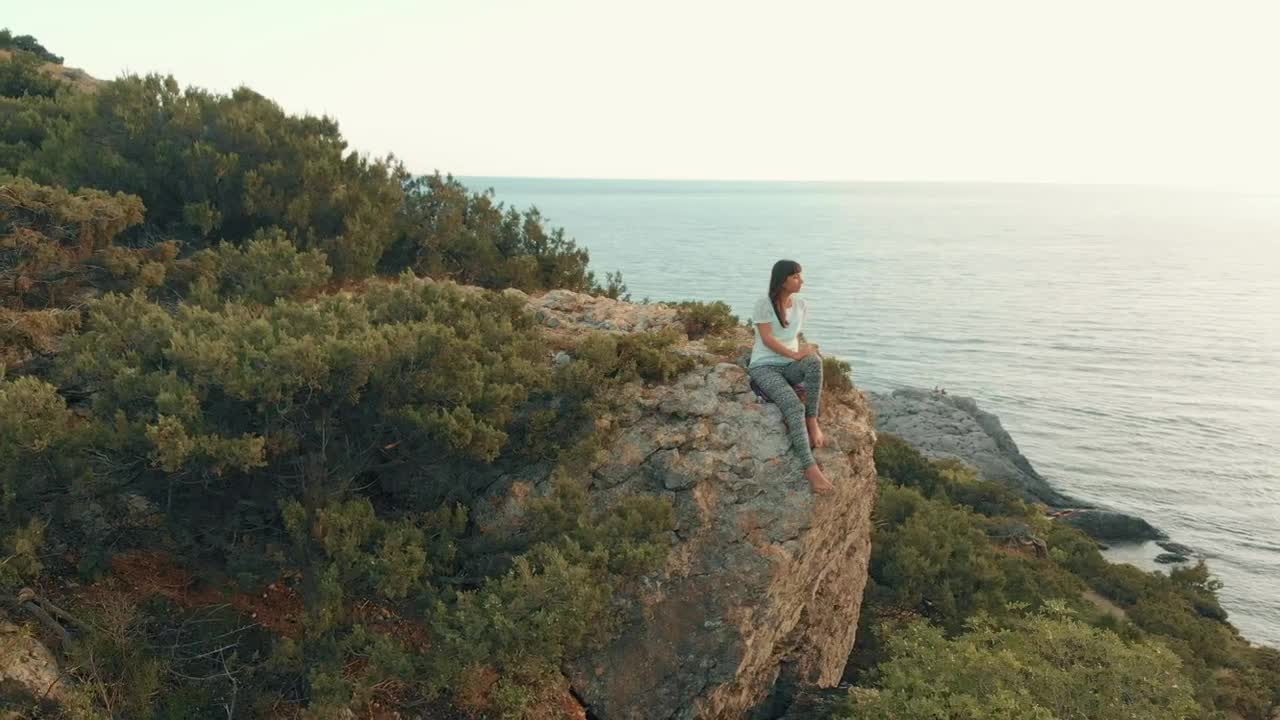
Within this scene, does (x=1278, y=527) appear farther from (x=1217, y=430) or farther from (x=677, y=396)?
(x=677, y=396)

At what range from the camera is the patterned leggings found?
30.5ft

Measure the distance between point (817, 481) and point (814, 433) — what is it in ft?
2.23

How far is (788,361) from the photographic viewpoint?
972 cm

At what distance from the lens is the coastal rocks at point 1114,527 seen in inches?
1221

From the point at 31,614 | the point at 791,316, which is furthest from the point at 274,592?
the point at 791,316

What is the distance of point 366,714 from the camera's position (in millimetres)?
7496

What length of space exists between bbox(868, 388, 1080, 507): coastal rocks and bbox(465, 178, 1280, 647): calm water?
2.28 meters

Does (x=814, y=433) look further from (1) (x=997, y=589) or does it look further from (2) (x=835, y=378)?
(1) (x=997, y=589)

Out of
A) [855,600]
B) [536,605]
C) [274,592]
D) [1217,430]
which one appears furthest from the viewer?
[1217,430]

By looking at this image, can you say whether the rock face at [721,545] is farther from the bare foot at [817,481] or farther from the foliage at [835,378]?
the foliage at [835,378]

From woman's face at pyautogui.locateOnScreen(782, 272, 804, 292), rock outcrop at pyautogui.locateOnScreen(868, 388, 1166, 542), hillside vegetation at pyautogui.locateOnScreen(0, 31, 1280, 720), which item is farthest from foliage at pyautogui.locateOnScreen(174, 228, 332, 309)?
rock outcrop at pyautogui.locateOnScreen(868, 388, 1166, 542)

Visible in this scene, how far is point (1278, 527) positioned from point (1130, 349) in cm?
2953

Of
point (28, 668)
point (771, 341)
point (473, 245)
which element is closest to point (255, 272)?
point (473, 245)

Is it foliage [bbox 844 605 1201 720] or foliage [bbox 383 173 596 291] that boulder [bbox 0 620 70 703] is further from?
foliage [bbox 383 173 596 291]
